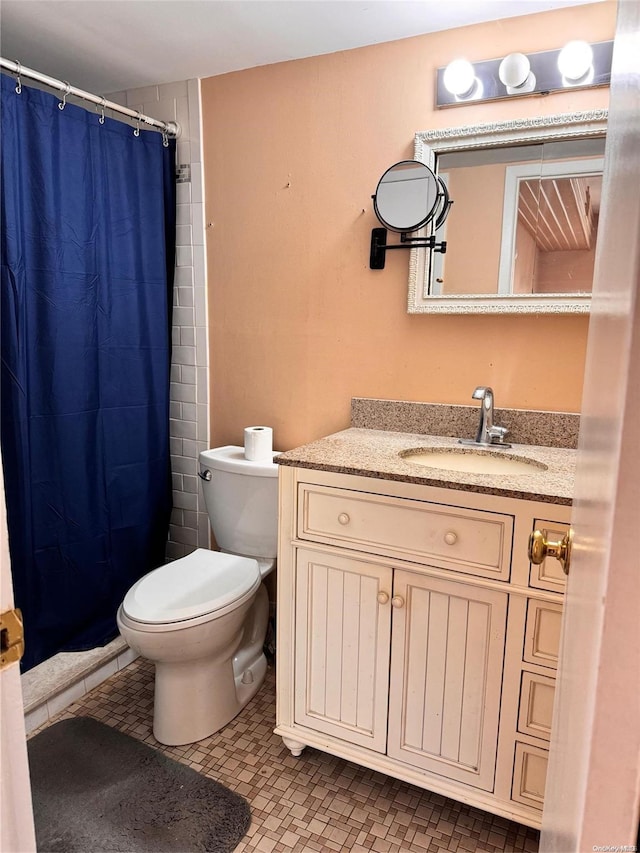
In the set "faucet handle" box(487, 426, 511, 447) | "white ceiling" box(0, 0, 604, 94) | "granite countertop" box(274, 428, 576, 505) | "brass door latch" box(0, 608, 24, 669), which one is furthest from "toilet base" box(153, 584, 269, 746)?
"white ceiling" box(0, 0, 604, 94)

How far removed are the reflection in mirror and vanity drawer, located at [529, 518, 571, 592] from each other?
0.73 meters

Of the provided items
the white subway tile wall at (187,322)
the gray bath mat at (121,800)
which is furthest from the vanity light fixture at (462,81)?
the gray bath mat at (121,800)

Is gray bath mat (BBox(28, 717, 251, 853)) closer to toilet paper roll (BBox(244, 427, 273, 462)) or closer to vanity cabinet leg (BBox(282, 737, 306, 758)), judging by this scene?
vanity cabinet leg (BBox(282, 737, 306, 758))

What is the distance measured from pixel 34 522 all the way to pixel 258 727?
0.97 metres

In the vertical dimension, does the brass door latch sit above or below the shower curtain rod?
below

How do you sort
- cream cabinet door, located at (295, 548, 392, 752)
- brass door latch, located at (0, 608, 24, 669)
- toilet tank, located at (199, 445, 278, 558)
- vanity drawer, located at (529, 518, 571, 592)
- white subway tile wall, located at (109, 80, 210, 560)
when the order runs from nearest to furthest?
brass door latch, located at (0, 608, 24, 669) → vanity drawer, located at (529, 518, 571, 592) → cream cabinet door, located at (295, 548, 392, 752) → toilet tank, located at (199, 445, 278, 558) → white subway tile wall, located at (109, 80, 210, 560)

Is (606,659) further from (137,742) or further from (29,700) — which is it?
(29,700)

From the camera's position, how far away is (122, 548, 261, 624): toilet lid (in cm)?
160

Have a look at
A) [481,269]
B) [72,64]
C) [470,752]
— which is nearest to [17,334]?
[72,64]

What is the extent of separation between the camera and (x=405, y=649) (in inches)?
55.7

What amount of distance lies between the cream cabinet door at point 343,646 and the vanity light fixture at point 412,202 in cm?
99

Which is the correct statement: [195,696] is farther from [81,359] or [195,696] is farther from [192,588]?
[81,359]

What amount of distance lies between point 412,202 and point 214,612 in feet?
4.38

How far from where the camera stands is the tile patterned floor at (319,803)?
140cm
